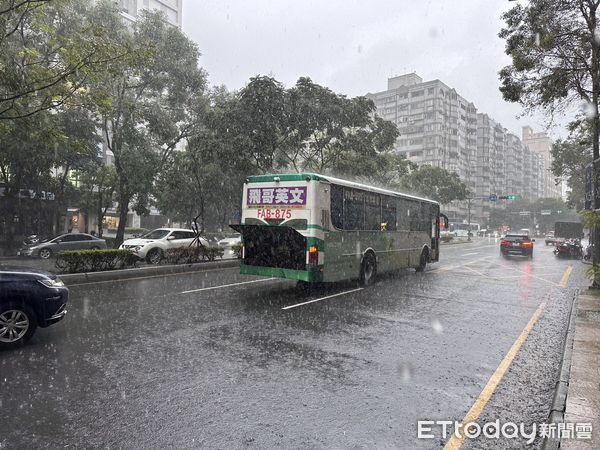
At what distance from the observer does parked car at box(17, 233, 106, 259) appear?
71.3 feet

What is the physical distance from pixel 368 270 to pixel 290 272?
3.25 metres

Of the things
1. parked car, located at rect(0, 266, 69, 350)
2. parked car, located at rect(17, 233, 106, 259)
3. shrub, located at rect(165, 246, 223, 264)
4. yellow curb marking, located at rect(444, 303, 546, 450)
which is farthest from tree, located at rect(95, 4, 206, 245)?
yellow curb marking, located at rect(444, 303, 546, 450)

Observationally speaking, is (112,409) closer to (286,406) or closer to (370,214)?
(286,406)

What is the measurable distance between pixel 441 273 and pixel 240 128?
1095 centimetres

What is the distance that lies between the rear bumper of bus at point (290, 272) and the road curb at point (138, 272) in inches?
189

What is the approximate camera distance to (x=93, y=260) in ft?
44.6

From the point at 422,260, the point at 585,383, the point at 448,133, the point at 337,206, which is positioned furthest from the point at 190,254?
the point at 448,133

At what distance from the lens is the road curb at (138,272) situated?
40.6 feet

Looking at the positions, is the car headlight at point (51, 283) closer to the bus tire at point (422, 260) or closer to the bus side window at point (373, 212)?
the bus side window at point (373, 212)

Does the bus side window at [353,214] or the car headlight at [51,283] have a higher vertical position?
the bus side window at [353,214]

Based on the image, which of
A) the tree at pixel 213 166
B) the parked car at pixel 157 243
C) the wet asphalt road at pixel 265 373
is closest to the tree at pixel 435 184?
the tree at pixel 213 166

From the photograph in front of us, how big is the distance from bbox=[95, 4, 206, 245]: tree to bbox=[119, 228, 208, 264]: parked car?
5.96 m

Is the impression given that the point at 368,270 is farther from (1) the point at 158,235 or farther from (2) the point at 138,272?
(1) the point at 158,235

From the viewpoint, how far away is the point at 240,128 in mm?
19734
